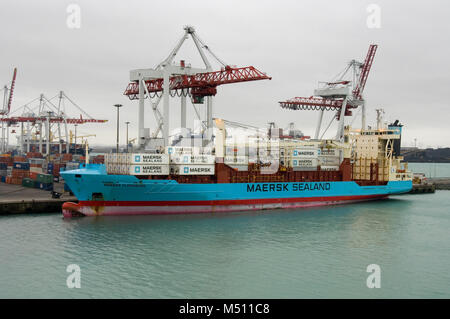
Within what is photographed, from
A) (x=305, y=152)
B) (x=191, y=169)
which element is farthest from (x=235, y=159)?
(x=305, y=152)

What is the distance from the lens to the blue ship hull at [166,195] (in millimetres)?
28797

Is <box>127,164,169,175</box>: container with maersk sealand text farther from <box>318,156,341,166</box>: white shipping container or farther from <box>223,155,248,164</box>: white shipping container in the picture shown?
<box>318,156,341,166</box>: white shipping container

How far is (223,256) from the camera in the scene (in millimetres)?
19578

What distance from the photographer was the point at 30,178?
42.6m

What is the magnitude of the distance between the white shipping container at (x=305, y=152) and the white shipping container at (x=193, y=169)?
9253mm

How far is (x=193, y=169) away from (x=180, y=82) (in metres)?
9.44

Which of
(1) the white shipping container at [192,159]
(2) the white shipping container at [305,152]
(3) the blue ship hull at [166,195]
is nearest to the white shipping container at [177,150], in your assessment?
(1) the white shipping container at [192,159]

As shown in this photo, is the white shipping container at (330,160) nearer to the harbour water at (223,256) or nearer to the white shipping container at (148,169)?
the harbour water at (223,256)

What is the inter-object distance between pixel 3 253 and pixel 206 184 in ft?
49.5

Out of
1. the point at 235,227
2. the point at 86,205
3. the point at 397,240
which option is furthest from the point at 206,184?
the point at 397,240

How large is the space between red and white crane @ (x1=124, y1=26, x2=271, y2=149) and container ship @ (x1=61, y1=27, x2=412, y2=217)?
86 millimetres

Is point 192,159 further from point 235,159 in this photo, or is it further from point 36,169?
point 36,169
